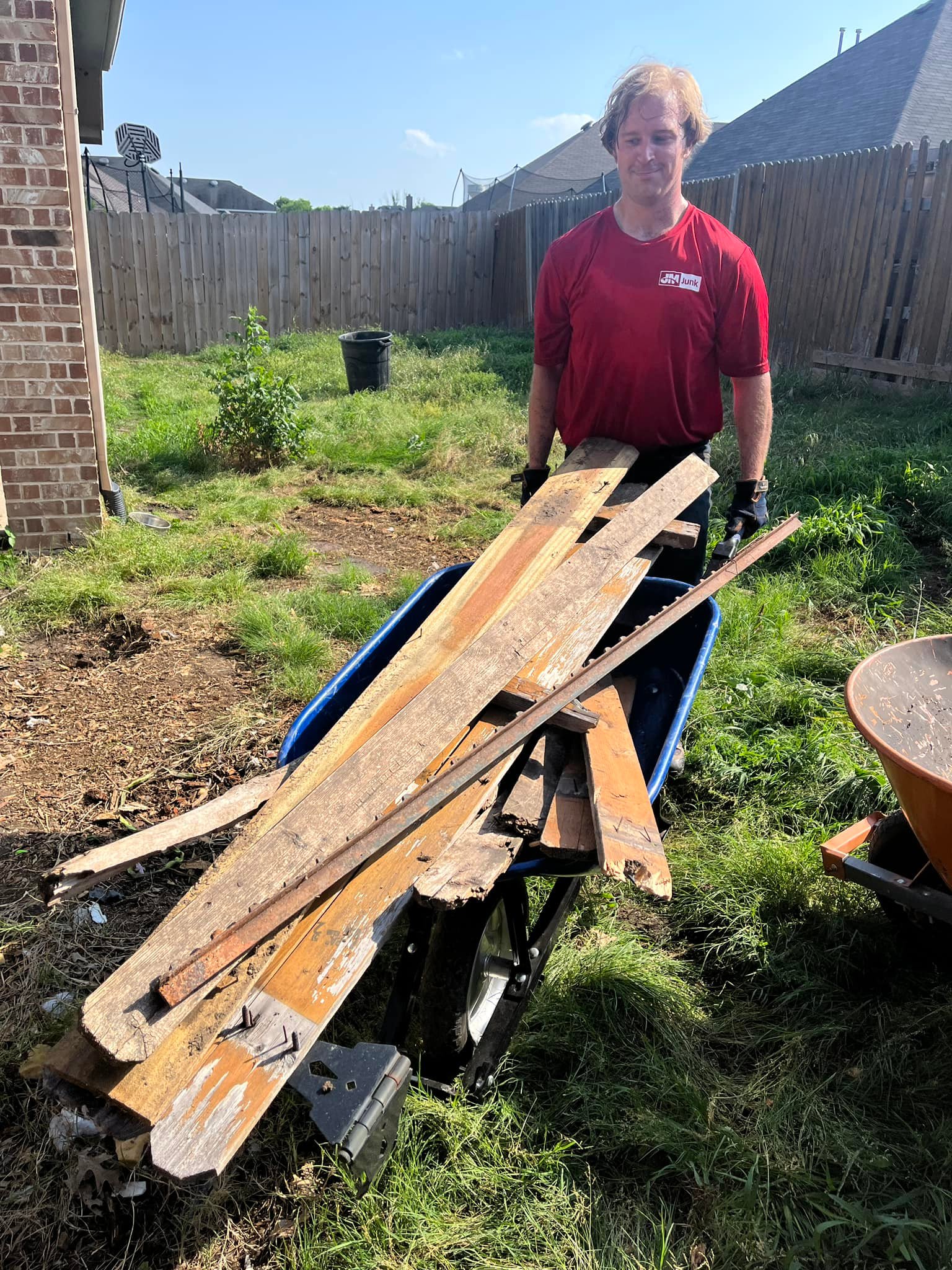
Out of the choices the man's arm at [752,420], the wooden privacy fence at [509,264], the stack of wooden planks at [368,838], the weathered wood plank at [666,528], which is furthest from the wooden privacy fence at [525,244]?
the stack of wooden planks at [368,838]

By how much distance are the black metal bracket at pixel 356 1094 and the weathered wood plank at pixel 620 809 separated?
0.56 metres

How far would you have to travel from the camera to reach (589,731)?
2.23 metres

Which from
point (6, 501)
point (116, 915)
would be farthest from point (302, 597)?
point (116, 915)

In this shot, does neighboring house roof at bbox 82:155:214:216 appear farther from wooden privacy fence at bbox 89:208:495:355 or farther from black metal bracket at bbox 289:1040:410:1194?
black metal bracket at bbox 289:1040:410:1194

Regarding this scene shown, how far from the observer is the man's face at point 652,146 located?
2951 mm

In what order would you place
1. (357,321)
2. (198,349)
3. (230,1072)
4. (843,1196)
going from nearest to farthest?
(230,1072) < (843,1196) < (198,349) < (357,321)

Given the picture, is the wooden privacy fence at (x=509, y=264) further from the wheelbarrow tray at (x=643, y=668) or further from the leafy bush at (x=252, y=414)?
the wheelbarrow tray at (x=643, y=668)

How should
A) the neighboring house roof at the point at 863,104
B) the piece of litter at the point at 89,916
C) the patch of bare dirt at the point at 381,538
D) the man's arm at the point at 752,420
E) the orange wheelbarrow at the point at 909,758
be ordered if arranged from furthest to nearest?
the neighboring house roof at the point at 863,104 → the patch of bare dirt at the point at 381,538 → the man's arm at the point at 752,420 → the piece of litter at the point at 89,916 → the orange wheelbarrow at the point at 909,758

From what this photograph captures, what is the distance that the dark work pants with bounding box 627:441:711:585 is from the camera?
3.40 metres

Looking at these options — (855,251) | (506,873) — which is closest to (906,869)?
(506,873)

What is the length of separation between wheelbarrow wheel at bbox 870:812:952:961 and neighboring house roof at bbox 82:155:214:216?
23656mm

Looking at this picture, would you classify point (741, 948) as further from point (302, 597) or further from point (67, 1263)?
point (302, 597)

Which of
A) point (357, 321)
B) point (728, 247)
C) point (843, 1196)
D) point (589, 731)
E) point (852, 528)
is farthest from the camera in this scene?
point (357, 321)

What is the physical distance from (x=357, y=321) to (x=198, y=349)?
2958 millimetres
